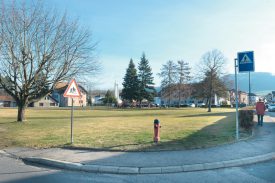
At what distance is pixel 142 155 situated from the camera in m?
9.41

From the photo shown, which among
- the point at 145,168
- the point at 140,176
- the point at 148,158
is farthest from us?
the point at 148,158

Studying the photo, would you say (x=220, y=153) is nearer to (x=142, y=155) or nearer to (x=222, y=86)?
(x=142, y=155)

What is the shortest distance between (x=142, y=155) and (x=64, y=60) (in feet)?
54.8

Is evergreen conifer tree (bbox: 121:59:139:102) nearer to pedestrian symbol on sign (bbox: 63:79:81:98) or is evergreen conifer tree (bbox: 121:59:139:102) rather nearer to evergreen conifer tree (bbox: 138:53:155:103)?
evergreen conifer tree (bbox: 138:53:155:103)

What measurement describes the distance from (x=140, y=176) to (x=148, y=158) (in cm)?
158

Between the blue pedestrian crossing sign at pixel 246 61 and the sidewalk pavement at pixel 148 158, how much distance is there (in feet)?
10.7

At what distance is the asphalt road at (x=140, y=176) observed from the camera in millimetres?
6953

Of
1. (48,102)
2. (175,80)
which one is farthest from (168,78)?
(48,102)

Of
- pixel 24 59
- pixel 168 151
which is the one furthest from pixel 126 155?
pixel 24 59

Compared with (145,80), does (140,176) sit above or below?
below

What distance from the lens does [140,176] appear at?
24.3 feet

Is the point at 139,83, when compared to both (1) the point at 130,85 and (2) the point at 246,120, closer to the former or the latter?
(1) the point at 130,85

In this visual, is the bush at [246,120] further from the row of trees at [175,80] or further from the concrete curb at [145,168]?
the row of trees at [175,80]

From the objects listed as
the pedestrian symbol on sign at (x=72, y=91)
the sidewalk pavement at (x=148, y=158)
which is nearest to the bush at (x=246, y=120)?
the sidewalk pavement at (x=148, y=158)
